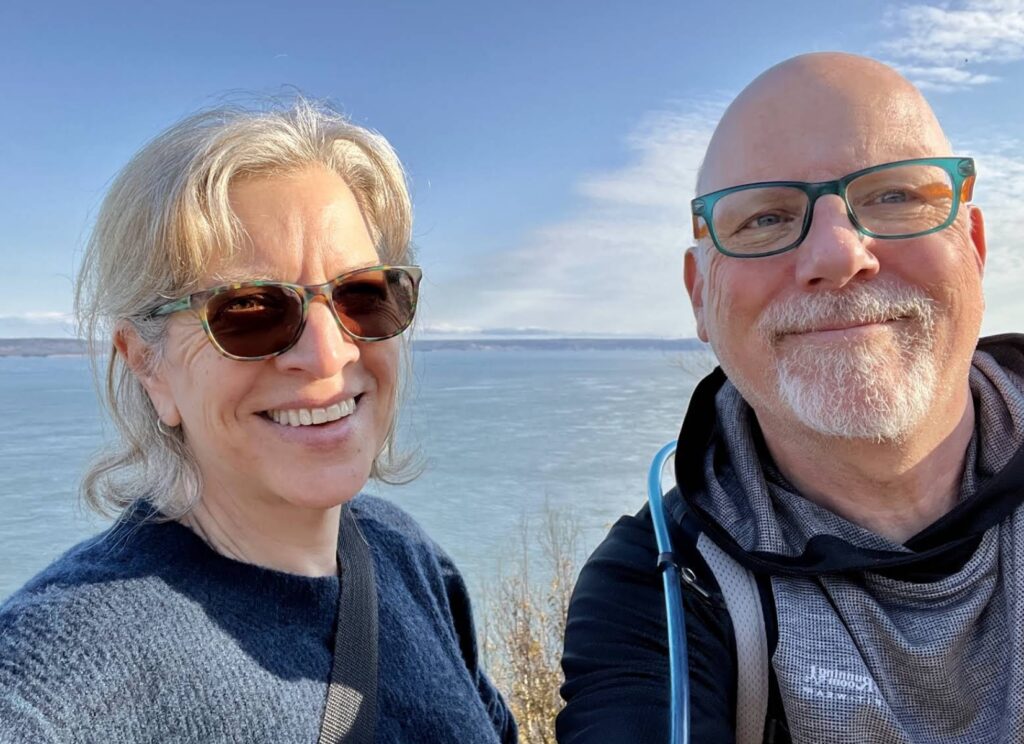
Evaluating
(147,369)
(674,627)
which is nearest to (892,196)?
(674,627)

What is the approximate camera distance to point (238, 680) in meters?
1.53

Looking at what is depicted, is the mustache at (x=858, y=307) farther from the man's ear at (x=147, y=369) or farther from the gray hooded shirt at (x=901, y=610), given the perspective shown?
the man's ear at (x=147, y=369)

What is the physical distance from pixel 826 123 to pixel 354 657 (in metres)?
1.58

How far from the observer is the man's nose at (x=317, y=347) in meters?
1.70

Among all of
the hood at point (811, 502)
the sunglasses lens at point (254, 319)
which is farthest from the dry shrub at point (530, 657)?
the sunglasses lens at point (254, 319)

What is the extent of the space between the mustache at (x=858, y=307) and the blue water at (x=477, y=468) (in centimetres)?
122

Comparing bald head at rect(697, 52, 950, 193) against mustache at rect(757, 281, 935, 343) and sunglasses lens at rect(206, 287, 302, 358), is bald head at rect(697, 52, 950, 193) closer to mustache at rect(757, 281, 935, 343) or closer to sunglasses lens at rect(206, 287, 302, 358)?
mustache at rect(757, 281, 935, 343)

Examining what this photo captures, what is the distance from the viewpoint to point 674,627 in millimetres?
1614

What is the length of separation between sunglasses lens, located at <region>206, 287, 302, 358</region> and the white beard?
1086mm

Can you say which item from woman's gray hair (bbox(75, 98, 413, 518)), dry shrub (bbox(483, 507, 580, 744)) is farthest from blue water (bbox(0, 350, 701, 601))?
dry shrub (bbox(483, 507, 580, 744))

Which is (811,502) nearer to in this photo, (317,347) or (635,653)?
(635,653)

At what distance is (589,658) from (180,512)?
0.96 meters

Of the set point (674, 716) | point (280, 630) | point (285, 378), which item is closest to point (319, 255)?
point (285, 378)

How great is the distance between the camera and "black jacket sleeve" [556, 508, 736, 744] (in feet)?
5.25
